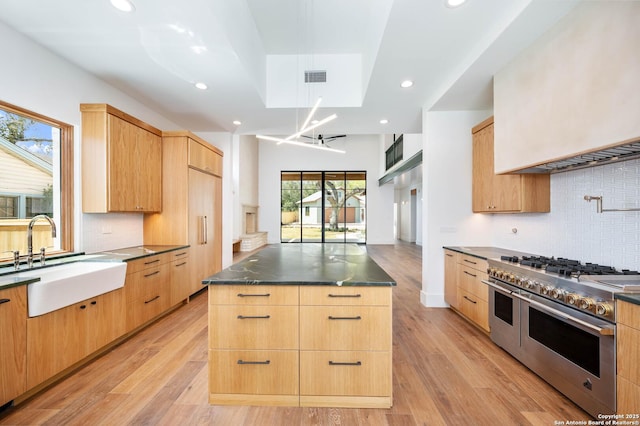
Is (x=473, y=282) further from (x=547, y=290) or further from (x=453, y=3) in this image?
(x=453, y=3)

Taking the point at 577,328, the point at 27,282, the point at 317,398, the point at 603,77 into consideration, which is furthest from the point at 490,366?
the point at 27,282

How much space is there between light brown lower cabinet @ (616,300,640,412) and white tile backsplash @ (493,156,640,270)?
77 centimetres

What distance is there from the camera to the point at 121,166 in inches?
119

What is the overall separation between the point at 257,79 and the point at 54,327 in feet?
10.2

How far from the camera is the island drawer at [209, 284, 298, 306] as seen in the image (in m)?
1.74

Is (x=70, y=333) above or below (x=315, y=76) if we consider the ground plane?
below

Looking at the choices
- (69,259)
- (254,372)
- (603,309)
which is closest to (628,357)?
(603,309)

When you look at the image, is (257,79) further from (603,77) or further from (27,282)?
(603,77)

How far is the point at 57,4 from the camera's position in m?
2.02

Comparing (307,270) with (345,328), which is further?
(307,270)

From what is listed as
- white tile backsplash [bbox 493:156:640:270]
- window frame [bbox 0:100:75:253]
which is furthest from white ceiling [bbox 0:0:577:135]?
white tile backsplash [bbox 493:156:640:270]

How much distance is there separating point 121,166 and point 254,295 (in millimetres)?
2498

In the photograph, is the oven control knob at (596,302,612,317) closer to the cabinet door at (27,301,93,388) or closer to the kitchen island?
the kitchen island

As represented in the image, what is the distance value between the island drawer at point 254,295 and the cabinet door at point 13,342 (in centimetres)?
129
